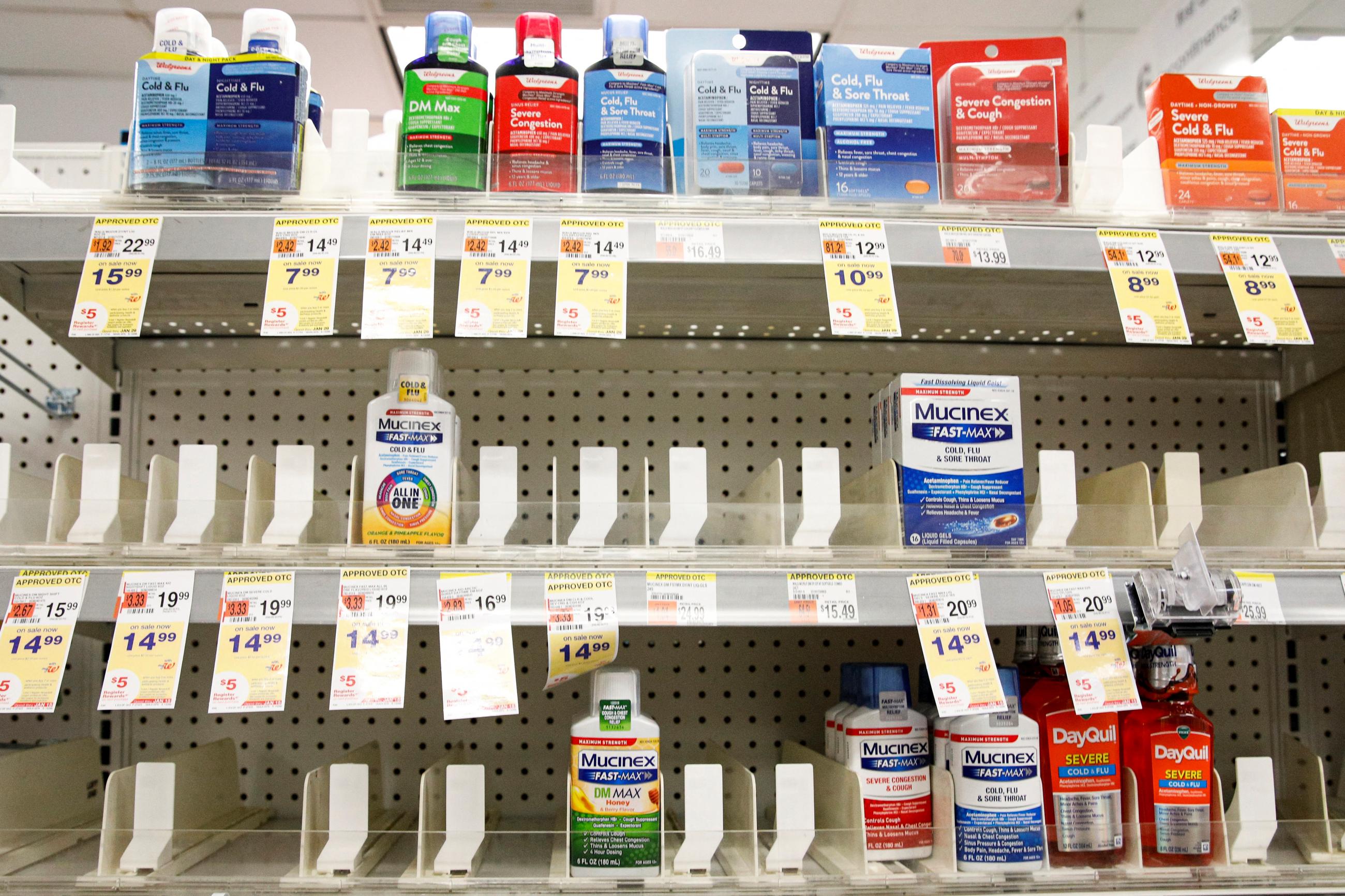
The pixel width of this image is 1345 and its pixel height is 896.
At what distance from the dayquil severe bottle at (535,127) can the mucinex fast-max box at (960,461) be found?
0.56 metres

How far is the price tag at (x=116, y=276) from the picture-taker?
115 cm

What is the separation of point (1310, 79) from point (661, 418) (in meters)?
1.23

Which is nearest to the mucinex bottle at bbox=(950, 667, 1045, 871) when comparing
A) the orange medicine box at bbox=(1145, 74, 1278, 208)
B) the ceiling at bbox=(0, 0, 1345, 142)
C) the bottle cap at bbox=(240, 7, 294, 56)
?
the orange medicine box at bbox=(1145, 74, 1278, 208)

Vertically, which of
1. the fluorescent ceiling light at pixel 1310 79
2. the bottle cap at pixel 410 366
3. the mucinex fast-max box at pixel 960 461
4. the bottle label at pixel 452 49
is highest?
the fluorescent ceiling light at pixel 1310 79

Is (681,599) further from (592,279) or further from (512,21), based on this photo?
(512,21)

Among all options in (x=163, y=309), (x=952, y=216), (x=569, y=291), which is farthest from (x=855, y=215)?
(x=163, y=309)

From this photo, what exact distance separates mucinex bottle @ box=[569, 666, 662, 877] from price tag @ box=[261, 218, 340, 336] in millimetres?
591

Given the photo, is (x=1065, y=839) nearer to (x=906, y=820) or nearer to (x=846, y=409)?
(x=906, y=820)

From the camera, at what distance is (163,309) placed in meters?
1.54

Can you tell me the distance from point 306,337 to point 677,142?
2.61 ft

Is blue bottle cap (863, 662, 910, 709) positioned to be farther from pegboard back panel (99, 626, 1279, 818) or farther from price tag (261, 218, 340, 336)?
price tag (261, 218, 340, 336)

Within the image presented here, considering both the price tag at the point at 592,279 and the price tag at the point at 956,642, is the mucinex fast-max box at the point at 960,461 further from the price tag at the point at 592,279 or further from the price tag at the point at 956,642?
the price tag at the point at 592,279

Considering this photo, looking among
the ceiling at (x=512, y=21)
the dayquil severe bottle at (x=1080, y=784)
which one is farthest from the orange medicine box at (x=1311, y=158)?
the ceiling at (x=512, y=21)

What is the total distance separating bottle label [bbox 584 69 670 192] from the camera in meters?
1.26
